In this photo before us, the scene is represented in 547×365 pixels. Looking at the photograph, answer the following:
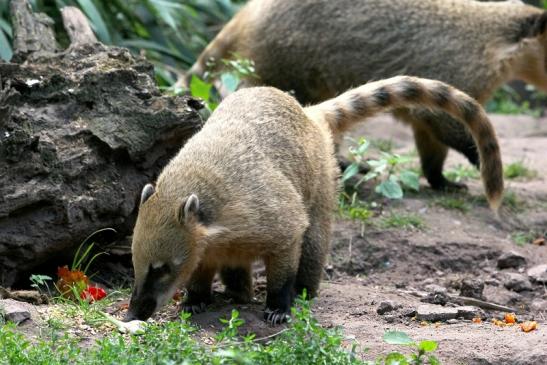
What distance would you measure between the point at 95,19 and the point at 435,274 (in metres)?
3.56

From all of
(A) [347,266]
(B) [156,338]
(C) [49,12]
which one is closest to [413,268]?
(A) [347,266]

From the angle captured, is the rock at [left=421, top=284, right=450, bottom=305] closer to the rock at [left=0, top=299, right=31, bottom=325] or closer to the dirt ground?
the dirt ground

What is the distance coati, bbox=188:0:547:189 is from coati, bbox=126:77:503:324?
6.38 feet

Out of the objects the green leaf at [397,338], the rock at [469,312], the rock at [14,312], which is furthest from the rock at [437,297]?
the rock at [14,312]

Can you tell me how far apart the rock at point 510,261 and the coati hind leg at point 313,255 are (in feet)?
5.47

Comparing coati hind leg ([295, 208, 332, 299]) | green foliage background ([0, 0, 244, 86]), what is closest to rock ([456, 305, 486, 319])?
coati hind leg ([295, 208, 332, 299])

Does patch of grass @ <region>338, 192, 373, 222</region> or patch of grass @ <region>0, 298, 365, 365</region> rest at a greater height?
patch of grass @ <region>0, 298, 365, 365</region>

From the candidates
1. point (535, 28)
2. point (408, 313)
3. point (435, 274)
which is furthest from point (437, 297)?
point (535, 28)

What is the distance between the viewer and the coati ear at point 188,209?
182 inches

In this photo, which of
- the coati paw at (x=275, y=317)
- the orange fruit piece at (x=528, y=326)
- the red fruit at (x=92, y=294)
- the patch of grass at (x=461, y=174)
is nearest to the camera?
the orange fruit piece at (x=528, y=326)

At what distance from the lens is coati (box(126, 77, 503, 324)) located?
4.64 metres

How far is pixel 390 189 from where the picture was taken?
276 inches

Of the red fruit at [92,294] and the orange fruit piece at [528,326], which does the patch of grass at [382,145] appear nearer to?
the orange fruit piece at [528,326]

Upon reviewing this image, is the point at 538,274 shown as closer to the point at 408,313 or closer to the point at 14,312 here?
the point at 408,313
